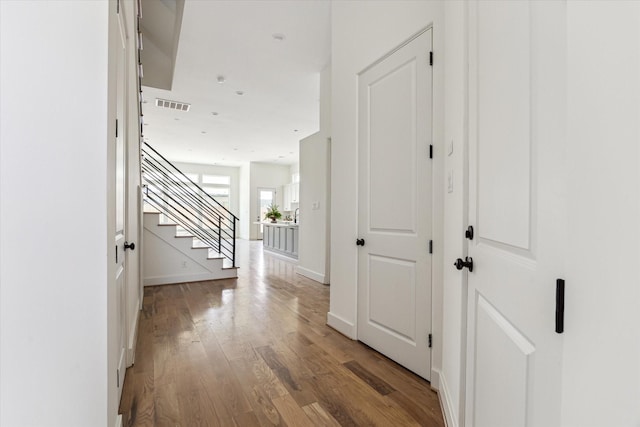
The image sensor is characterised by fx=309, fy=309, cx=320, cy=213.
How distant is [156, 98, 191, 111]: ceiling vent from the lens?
235 inches

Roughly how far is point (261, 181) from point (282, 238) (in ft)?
20.0

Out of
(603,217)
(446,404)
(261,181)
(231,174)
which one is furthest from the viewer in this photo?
(231,174)

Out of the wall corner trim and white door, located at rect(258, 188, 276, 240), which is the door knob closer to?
the wall corner trim

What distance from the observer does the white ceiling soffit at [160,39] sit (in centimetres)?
397

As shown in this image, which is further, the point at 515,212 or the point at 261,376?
the point at 261,376

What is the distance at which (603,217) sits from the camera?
0.48 meters

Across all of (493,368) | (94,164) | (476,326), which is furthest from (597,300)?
(94,164)

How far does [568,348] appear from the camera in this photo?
1.90 feet

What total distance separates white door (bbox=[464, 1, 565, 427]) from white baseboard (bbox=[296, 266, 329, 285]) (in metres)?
3.62

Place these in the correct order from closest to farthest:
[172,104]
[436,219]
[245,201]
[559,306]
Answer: [559,306]
[436,219]
[172,104]
[245,201]

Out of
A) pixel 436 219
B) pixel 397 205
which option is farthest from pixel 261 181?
pixel 436 219

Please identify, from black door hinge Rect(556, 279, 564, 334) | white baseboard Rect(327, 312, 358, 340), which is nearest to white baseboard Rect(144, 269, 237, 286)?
white baseboard Rect(327, 312, 358, 340)

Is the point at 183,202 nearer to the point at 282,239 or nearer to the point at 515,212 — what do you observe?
the point at 282,239

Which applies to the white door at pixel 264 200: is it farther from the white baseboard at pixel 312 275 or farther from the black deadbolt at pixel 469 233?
the black deadbolt at pixel 469 233
